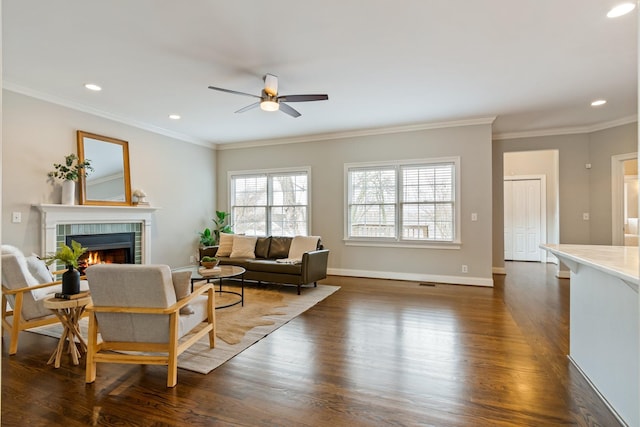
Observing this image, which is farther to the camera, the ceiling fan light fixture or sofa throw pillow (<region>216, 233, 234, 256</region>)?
sofa throw pillow (<region>216, 233, 234, 256</region>)

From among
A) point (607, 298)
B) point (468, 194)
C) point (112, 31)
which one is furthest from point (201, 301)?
point (468, 194)

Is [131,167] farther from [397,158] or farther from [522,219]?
[522,219]

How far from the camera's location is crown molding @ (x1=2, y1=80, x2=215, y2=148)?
4401mm

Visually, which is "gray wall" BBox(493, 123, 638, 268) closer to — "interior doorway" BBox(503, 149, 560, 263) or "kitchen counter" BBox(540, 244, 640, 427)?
"interior doorway" BBox(503, 149, 560, 263)

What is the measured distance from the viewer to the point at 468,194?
5.88m

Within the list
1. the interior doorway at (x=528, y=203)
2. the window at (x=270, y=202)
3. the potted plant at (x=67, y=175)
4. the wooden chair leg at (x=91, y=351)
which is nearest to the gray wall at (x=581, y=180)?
the interior doorway at (x=528, y=203)

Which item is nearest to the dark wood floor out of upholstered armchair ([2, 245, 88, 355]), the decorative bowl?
upholstered armchair ([2, 245, 88, 355])

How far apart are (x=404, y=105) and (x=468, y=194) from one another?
6.33 feet

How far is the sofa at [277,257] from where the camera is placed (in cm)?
525

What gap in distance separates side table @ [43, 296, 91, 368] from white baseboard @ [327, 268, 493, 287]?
4.42 m

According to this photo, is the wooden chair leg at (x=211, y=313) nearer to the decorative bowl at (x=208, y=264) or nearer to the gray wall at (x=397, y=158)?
the decorative bowl at (x=208, y=264)

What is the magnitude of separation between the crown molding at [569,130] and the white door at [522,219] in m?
2.81

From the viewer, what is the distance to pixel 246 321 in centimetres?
389

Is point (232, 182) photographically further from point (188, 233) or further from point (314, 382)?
point (314, 382)
